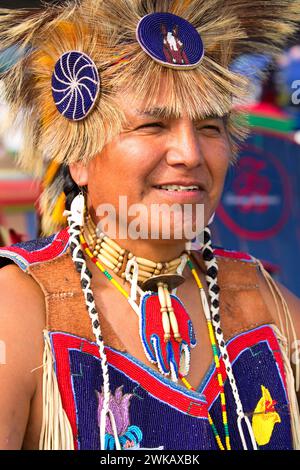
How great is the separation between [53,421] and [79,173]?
71 cm

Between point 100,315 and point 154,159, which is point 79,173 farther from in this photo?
point 100,315

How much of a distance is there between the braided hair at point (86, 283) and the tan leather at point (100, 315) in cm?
2

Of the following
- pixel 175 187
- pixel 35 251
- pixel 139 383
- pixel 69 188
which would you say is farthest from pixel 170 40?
pixel 139 383

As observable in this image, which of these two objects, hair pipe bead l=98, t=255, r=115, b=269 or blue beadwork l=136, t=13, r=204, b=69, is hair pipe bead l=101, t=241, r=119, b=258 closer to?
hair pipe bead l=98, t=255, r=115, b=269

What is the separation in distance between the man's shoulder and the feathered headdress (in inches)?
8.9

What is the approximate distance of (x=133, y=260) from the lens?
221 centimetres

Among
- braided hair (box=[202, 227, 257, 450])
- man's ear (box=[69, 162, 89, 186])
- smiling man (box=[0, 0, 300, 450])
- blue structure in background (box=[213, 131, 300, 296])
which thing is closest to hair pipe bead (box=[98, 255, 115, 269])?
smiling man (box=[0, 0, 300, 450])

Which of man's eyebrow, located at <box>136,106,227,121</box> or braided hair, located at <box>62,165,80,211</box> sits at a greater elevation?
man's eyebrow, located at <box>136,106,227,121</box>

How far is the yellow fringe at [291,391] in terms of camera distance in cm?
227

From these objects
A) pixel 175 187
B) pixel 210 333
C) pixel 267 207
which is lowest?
pixel 210 333

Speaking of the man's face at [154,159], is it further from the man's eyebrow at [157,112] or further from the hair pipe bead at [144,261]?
the hair pipe bead at [144,261]

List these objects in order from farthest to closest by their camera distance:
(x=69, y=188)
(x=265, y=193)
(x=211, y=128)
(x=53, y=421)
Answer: (x=265, y=193) → (x=69, y=188) → (x=211, y=128) → (x=53, y=421)

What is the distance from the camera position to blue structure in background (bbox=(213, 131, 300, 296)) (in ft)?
14.0

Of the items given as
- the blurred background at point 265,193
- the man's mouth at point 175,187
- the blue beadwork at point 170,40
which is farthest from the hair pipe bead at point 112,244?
the blurred background at point 265,193
